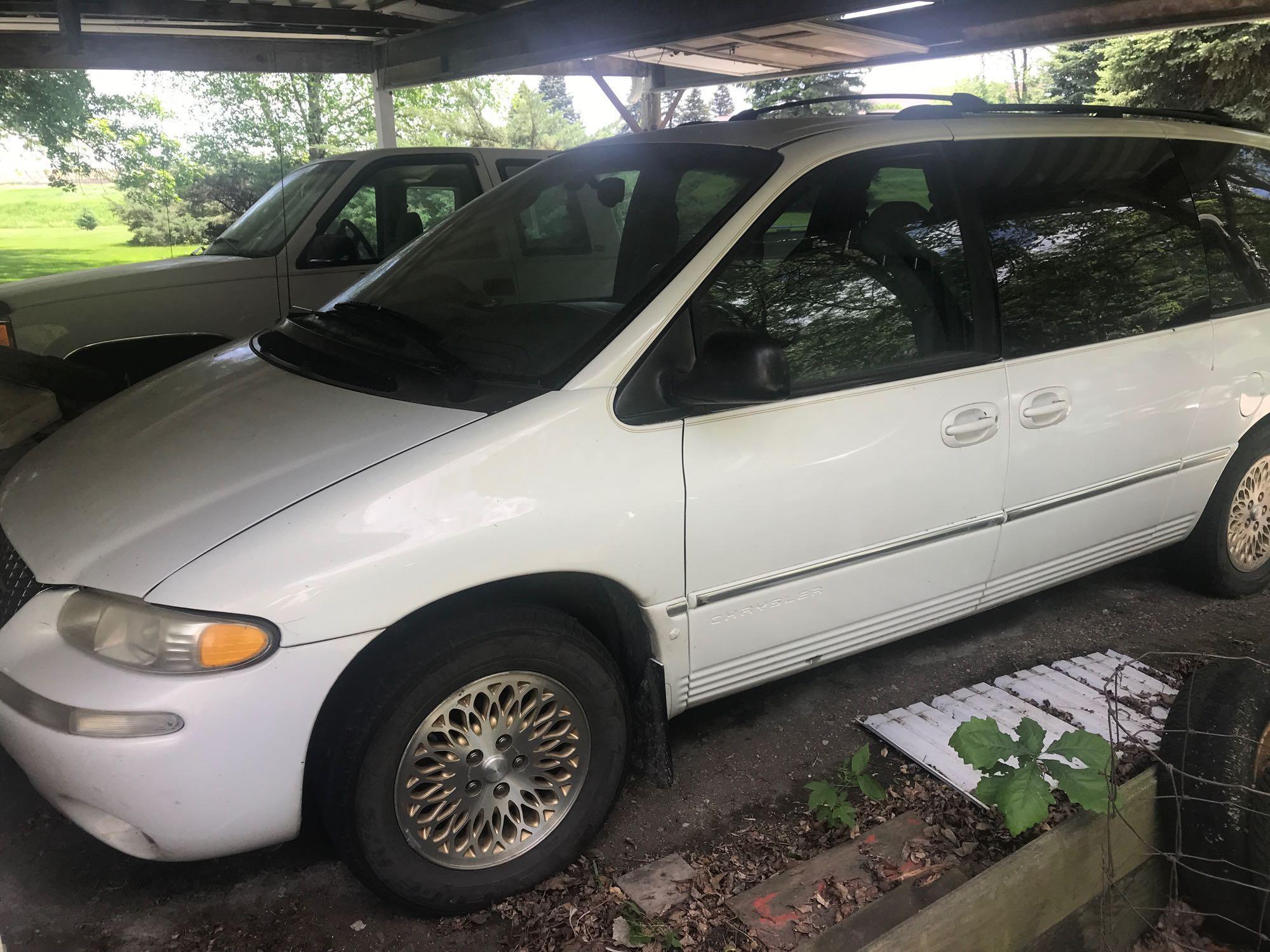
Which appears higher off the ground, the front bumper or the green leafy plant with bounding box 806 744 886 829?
the front bumper

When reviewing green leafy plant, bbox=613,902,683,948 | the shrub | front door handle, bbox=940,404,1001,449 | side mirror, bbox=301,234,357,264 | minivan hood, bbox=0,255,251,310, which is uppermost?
the shrub

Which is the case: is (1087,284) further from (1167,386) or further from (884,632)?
(884,632)

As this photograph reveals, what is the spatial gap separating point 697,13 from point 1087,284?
4.00m

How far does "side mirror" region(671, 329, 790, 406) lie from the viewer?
2400mm

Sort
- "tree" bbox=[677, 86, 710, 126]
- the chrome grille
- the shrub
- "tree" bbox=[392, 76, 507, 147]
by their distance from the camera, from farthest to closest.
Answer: "tree" bbox=[677, 86, 710, 126]
"tree" bbox=[392, 76, 507, 147]
the shrub
the chrome grille

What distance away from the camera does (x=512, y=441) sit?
233cm

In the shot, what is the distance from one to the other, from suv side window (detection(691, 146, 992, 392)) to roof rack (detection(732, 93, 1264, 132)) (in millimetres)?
330

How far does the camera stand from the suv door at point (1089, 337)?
3211mm

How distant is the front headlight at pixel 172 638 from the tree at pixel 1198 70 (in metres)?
14.5

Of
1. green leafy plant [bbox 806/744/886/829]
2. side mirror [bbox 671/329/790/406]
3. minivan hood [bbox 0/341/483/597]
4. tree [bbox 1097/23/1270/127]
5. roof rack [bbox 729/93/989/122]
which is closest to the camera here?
minivan hood [bbox 0/341/483/597]

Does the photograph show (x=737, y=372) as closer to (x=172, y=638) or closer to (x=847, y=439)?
(x=847, y=439)

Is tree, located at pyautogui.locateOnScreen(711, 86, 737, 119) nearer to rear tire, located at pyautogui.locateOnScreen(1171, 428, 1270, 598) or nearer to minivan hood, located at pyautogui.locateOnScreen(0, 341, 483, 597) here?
rear tire, located at pyautogui.locateOnScreen(1171, 428, 1270, 598)

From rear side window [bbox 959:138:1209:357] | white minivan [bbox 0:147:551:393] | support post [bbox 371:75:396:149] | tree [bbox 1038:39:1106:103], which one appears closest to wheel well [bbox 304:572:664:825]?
rear side window [bbox 959:138:1209:357]

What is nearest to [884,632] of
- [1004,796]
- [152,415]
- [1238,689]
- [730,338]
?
[1004,796]
